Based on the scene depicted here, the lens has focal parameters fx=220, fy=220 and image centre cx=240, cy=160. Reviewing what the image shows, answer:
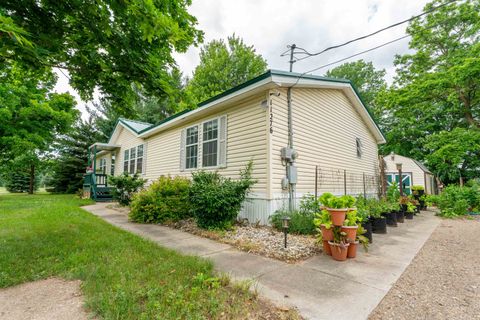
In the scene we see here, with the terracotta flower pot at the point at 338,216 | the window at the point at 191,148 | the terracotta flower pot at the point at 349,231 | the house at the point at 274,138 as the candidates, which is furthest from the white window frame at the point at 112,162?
the terracotta flower pot at the point at 349,231

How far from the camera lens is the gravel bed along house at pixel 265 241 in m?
3.73

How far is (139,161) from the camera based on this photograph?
12219 mm

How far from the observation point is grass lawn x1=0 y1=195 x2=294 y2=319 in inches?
79.0

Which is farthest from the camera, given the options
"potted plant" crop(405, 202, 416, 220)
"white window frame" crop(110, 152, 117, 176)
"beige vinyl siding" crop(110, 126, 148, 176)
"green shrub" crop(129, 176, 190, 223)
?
"white window frame" crop(110, 152, 117, 176)

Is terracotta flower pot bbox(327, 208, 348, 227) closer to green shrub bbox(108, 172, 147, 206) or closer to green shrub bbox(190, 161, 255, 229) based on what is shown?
green shrub bbox(190, 161, 255, 229)

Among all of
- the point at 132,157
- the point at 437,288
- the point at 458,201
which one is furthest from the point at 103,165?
the point at 458,201

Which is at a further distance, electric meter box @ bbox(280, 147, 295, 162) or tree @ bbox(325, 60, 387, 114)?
tree @ bbox(325, 60, 387, 114)

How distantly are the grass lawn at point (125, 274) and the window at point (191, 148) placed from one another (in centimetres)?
381

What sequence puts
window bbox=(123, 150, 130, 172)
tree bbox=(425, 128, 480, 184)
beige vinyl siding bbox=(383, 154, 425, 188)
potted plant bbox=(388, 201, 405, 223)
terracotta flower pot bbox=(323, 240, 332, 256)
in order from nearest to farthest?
1. terracotta flower pot bbox=(323, 240, 332, 256)
2. potted plant bbox=(388, 201, 405, 223)
3. tree bbox=(425, 128, 480, 184)
4. window bbox=(123, 150, 130, 172)
5. beige vinyl siding bbox=(383, 154, 425, 188)

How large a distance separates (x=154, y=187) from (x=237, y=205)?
2.80m

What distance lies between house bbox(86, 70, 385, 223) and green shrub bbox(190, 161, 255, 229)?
0.68 meters

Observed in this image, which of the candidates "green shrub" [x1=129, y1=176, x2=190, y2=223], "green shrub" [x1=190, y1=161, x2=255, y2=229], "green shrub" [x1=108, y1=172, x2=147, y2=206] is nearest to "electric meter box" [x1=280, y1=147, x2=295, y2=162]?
"green shrub" [x1=190, y1=161, x2=255, y2=229]

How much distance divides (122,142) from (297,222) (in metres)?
13.3

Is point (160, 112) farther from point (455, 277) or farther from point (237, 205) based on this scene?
point (455, 277)
